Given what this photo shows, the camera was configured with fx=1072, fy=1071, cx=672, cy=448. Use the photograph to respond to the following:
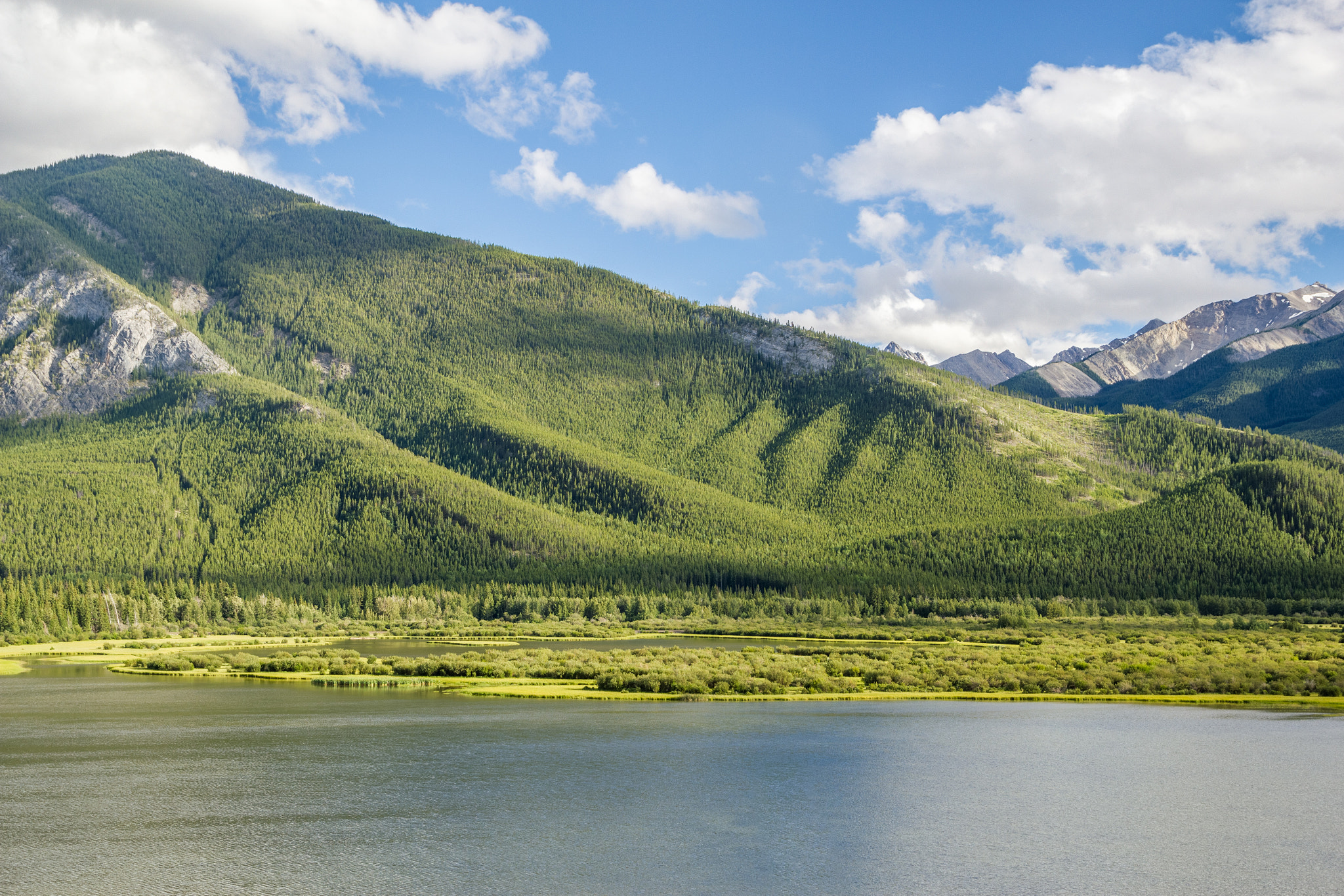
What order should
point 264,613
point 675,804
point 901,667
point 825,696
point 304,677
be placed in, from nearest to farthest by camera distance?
1. point 675,804
2. point 825,696
3. point 901,667
4. point 304,677
5. point 264,613

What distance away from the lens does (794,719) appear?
64.6 meters

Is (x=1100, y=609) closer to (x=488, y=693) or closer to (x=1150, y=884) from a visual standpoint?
(x=488, y=693)

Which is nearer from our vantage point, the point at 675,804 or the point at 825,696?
the point at 675,804

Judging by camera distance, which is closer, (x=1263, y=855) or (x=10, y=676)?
(x=1263, y=855)

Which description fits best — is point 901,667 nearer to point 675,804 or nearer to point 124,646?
point 675,804

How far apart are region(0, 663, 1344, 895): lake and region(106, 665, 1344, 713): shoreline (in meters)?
8.49

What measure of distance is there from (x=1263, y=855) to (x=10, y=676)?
105576 mm

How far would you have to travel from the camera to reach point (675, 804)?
4059cm

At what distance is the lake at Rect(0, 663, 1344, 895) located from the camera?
104 ft

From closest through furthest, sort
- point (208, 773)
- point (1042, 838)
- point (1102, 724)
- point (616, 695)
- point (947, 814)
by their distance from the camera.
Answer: point (1042, 838)
point (947, 814)
point (208, 773)
point (1102, 724)
point (616, 695)

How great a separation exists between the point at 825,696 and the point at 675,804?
39527mm

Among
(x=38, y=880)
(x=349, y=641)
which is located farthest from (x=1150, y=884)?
(x=349, y=641)

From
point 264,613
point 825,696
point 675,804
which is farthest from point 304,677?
point 264,613

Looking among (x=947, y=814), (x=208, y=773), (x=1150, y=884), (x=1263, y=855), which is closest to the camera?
(x=1150, y=884)
